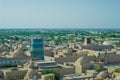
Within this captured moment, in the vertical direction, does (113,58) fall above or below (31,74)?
below

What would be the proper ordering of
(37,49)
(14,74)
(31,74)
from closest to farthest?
(31,74)
(14,74)
(37,49)

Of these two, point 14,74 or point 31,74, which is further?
point 14,74

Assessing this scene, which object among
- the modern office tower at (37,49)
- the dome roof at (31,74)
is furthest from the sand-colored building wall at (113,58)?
the dome roof at (31,74)

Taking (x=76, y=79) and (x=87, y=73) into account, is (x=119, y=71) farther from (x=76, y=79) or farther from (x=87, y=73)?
(x=76, y=79)

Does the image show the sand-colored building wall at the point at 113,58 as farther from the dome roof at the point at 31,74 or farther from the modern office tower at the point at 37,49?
the dome roof at the point at 31,74

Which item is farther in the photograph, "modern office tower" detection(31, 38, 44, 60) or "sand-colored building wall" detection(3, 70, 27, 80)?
"modern office tower" detection(31, 38, 44, 60)

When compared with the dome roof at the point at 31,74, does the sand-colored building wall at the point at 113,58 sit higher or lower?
lower

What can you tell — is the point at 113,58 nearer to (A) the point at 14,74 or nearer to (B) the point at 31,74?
(A) the point at 14,74

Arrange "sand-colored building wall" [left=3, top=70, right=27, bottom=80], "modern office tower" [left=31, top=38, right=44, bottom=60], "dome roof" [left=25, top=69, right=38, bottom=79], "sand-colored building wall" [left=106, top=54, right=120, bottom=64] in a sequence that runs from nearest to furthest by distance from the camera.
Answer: "dome roof" [left=25, top=69, right=38, bottom=79]
"sand-colored building wall" [left=3, top=70, right=27, bottom=80]
"modern office tower" [left=31, top=38, right=44, bottom=60]
"sand-colored building wall" [left=106, top=54, right=120, bottom=64]

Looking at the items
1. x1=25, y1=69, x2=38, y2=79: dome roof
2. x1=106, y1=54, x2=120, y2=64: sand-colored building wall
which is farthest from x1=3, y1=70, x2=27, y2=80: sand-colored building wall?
x1=106, y1=54, x2=120, y2=64: sand-colored building wall

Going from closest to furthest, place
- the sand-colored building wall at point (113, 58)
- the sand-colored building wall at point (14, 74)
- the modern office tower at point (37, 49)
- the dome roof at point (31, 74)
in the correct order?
1. the dome roof at point (31, 74)
2. the sand-colored building wall at point (14, 74)
3. the modern office tower at point (37, 49)
4. the sand-colored building wall at point (113, 58)

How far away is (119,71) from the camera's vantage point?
20250 mm

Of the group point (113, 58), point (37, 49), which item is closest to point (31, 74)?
point (37, 49)

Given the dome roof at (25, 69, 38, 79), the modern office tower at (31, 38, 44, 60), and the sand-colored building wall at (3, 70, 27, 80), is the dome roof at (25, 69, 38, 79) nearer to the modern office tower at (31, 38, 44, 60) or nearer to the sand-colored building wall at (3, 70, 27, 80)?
the sand-colored building wall at (3, 70, 27, 80)
